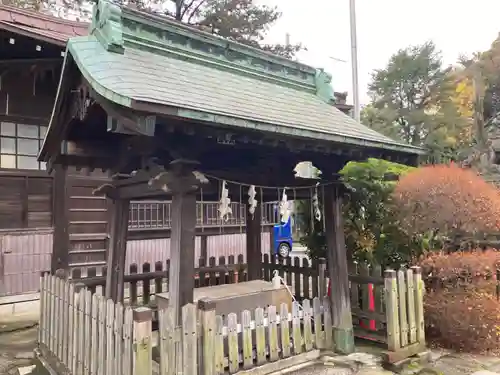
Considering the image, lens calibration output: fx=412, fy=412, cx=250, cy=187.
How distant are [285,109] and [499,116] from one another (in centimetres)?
3466

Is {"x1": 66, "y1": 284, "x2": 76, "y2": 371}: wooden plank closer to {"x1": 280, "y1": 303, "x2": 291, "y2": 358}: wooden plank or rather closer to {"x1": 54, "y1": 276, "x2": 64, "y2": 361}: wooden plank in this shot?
{"x1": 54, "y1": 276, "x2": 64, "y2": 361}: wooden plank

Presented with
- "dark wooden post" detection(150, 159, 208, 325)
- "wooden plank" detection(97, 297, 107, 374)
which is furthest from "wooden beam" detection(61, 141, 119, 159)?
"wooden plank" detection(97, 297, 107, 374)

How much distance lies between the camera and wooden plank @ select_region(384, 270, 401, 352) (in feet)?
18.4

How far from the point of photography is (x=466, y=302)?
19.7 ft

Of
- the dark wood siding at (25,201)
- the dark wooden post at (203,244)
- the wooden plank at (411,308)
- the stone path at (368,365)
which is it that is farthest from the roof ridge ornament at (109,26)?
the dark wooden post at (203,244)

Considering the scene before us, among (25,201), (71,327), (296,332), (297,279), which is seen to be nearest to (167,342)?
(71,327)

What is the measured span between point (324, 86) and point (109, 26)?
13.2 feet

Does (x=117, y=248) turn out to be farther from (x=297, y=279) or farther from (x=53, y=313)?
(x=297, y=279)

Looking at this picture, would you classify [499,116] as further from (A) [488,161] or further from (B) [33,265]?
(B) [33,265]

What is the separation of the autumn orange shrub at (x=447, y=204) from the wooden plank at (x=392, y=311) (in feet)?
3.85

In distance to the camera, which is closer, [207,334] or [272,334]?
[207,334]

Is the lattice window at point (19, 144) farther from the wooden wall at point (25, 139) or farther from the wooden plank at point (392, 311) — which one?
the wooden plank at point (392, 311)

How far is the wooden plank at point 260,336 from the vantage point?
499 centimetres

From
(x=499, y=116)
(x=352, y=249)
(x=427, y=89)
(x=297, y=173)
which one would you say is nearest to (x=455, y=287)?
(x=352, y=249)
